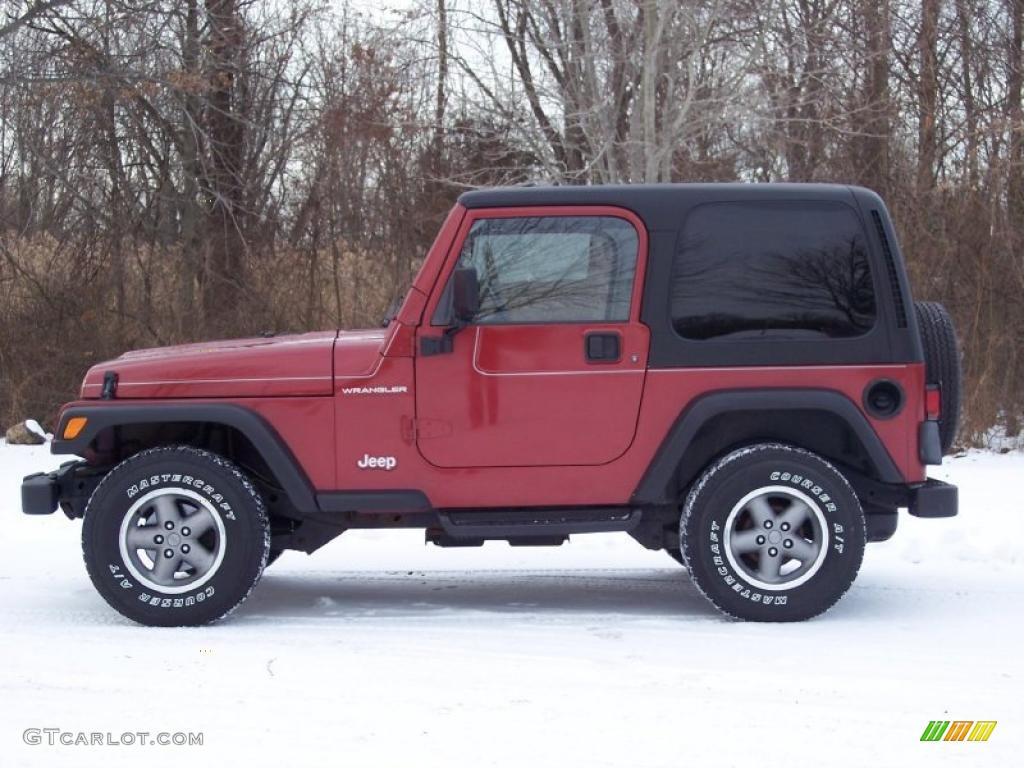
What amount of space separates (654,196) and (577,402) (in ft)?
3.31

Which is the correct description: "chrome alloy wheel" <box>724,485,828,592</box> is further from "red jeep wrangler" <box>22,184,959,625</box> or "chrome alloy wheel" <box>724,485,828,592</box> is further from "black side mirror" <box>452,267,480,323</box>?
"black side mirror" <box>452,267,480,323</box>

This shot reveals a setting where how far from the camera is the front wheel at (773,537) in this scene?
5.96 metres

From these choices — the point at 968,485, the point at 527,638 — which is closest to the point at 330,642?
the point at 527,638

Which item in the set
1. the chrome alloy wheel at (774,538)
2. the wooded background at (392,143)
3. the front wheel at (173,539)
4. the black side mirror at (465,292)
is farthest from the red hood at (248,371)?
the wooded background at (392,143)

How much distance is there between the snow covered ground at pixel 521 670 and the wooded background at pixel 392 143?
7040mm

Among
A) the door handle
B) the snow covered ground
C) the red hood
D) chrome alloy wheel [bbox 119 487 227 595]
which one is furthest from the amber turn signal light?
the door handle

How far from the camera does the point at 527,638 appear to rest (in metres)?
5.70

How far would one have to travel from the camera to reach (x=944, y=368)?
6.23 m

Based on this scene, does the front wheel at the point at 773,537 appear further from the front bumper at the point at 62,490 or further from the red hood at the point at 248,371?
the front bumper at the point at 62,490

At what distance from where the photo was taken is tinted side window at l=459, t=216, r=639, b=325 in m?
6.05

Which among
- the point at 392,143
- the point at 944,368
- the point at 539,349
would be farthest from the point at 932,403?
the point at 392,143

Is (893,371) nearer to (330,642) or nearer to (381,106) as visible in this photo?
(330,642)

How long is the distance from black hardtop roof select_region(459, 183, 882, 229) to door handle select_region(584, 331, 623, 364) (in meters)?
0.55

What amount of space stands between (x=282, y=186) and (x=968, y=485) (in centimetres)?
961
